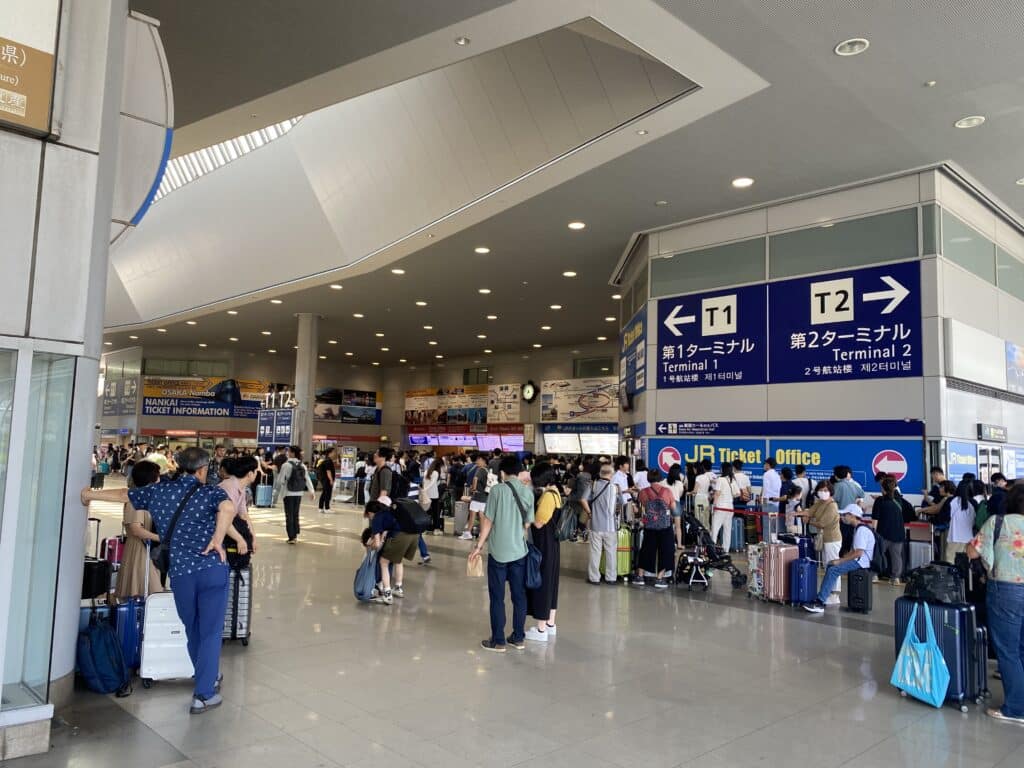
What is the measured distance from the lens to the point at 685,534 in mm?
11258

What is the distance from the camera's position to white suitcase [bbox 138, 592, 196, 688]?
5.18 metres

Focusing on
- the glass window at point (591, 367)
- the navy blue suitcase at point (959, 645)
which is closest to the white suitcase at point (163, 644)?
the navy blue suitcase at point (959, 645)

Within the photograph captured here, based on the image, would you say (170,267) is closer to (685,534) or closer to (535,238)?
(535,238)

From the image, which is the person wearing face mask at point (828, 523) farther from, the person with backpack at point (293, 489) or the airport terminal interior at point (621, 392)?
the person with backpack at point (293, 489)

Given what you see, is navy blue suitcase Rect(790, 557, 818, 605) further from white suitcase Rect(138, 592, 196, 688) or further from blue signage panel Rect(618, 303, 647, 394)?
white suitcase Rect(138, 592, 196, 688)

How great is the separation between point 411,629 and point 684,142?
7408 mm

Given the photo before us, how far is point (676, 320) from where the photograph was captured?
44.8 feet

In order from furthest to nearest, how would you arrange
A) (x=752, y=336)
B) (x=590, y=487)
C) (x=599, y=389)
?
1. (x=599, y=389)
2. (x=752, y=336)
3. (x=590, y=487)

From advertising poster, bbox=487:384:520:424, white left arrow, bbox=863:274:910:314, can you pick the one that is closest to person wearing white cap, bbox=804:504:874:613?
white left arrow, bbox=863:274:910:314

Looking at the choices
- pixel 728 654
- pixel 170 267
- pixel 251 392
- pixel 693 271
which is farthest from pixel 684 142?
pixel 251 392

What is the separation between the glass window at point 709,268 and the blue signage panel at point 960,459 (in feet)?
12.9

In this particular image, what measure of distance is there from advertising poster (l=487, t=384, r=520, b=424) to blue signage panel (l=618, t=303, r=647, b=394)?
1730 centimetres

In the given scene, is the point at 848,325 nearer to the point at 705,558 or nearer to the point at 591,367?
the point at 705,558

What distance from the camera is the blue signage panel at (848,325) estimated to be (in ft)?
36.0
